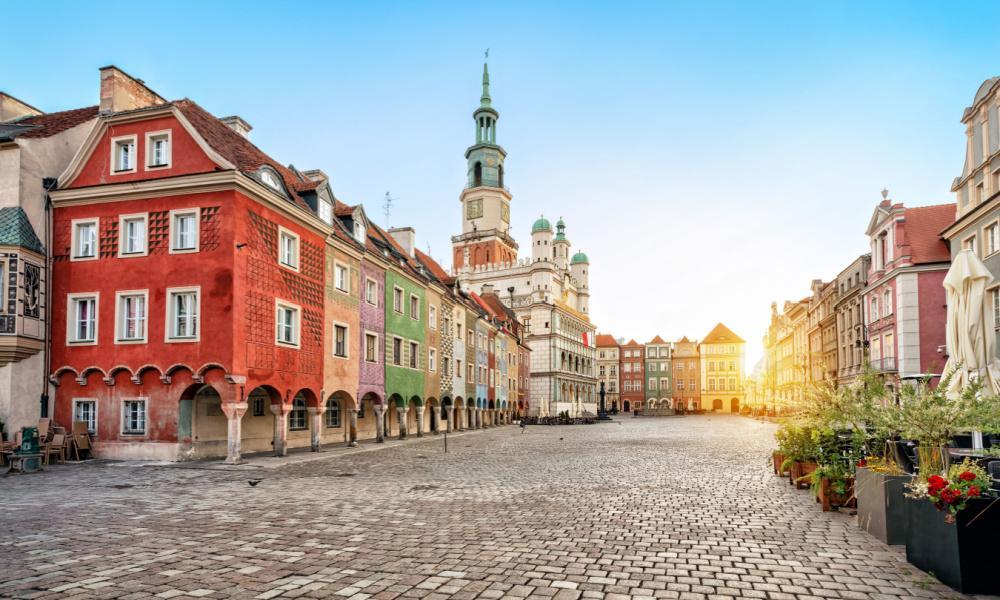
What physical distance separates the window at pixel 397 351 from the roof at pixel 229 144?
9.59m

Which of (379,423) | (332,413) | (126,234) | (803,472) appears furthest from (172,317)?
(803,472)

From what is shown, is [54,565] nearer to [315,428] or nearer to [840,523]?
[840,523]

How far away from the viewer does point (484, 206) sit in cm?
10325

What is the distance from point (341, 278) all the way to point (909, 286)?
3290cm

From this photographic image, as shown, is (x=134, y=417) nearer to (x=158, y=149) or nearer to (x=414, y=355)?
(x=158, y=149)

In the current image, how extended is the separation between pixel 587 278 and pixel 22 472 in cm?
10524

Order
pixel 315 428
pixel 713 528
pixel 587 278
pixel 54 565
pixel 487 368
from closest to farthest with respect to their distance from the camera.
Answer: pixel 54 565 < pixel 713 528 < pixel 315 428 < pixel 487 368 < pixel 587 278

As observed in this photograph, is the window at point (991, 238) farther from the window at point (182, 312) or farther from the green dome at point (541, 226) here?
the green dome at point (541, 226)

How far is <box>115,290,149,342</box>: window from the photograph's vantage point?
21.9m

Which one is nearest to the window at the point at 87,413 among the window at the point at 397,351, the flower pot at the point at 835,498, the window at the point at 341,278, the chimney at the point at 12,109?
the window at the point at 341,278

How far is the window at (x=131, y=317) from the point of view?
21922mm

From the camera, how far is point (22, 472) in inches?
702

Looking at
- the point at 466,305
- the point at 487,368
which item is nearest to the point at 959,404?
the point at 466,305

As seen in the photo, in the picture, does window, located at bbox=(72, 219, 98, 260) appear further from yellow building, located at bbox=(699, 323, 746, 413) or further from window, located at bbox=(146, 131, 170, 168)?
yellow building, located at bbox=(699, 323, 746, 413)
